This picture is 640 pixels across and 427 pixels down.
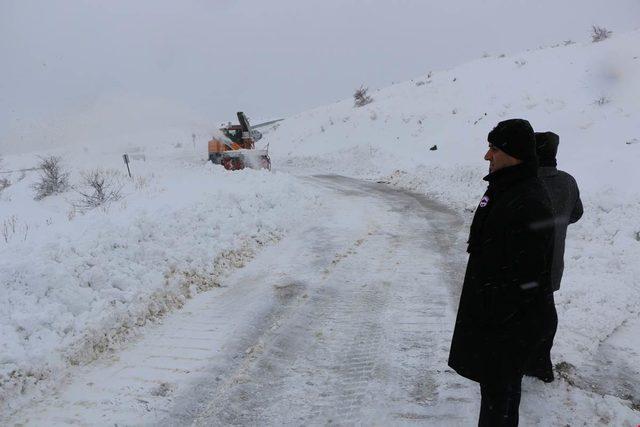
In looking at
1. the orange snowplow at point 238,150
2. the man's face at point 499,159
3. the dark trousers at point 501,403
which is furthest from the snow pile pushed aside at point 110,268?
the orange snowplow at point 238,150

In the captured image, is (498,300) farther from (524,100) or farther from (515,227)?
(524,100)

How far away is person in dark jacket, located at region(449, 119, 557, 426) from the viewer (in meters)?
2.54

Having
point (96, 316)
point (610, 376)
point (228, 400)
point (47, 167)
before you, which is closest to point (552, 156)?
point (610, 376)

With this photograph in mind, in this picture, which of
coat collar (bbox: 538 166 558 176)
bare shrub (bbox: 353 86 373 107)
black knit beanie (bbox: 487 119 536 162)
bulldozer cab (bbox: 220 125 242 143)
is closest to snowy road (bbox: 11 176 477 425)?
coat collar (bbox: 538 166 558 176)

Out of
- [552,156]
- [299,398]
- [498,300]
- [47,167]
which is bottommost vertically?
[299,398]

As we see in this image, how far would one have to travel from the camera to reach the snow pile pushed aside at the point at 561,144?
5250 millimetres

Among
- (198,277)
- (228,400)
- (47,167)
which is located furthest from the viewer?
(47,167)

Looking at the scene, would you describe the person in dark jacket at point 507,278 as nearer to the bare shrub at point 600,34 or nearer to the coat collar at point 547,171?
the coat collar at point 547,171

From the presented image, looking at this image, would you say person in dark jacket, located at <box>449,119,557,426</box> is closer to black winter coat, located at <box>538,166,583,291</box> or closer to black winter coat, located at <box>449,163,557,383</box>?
black winter coat, located at <box>449,163,557,383</box>

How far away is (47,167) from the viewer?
18.0 metres

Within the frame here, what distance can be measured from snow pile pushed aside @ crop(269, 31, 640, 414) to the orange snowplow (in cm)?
536

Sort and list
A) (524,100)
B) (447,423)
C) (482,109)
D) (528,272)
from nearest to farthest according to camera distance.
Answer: (528,272) < (447,423) < (524,100) < (482,109)

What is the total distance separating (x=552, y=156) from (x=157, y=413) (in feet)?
12.7

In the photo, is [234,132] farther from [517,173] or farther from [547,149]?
[517,173]
